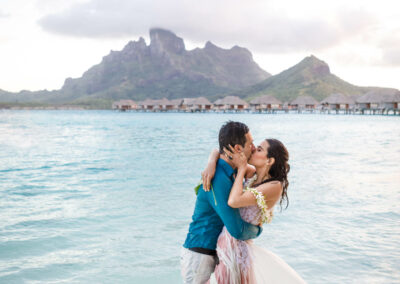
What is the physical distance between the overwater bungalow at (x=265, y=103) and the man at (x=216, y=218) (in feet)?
285

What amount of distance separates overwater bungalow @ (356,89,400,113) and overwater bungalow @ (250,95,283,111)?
22299 millimetres

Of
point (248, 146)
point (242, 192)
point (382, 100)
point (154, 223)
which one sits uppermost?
point (382, 100)

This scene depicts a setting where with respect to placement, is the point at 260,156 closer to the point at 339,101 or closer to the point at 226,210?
the point at 226,210

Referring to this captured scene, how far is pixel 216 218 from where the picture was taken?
227 cm

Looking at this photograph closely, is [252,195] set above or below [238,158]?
below

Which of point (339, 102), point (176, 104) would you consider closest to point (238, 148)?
point (339, 102)

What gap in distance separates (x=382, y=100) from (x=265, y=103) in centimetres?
2919

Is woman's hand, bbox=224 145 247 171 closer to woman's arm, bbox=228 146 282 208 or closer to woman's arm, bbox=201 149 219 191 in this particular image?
woman's arm, bbox=228 146 282 208

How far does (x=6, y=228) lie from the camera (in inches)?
269

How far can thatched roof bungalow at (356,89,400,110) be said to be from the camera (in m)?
61.6

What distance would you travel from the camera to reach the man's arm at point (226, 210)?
6.70ft

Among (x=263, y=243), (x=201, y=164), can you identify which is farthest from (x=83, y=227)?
(x=201, y=164)

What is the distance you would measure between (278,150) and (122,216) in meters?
5.90

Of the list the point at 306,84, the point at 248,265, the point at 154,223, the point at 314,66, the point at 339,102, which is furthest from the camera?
the point at 314,66
